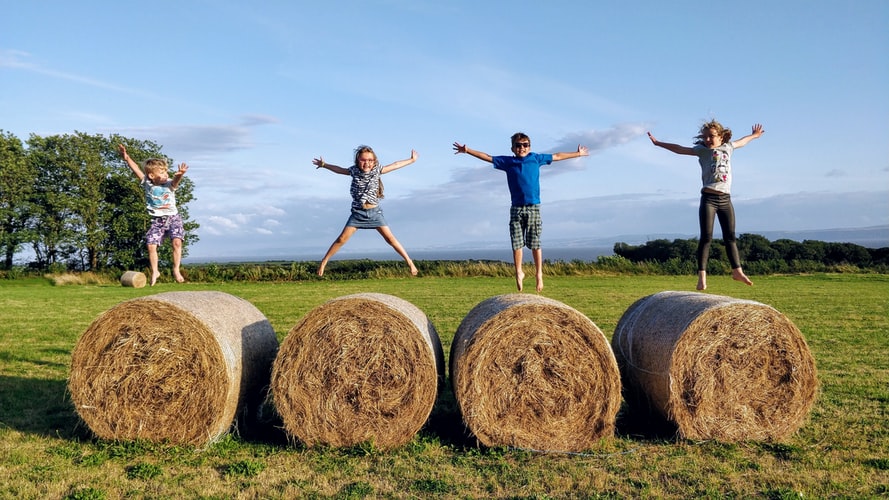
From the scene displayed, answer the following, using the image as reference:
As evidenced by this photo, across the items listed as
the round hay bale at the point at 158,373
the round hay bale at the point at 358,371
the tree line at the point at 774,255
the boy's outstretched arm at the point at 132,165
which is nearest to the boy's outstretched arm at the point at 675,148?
the round hay bale at the point at 358,371

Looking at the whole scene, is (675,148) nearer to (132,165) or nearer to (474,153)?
(474,153)

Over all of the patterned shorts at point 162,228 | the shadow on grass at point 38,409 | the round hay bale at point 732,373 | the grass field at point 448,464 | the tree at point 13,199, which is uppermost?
the tree at point 13,199

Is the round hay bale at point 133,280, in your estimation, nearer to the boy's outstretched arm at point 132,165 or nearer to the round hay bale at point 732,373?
the boy's outstretched arm at point 132,165

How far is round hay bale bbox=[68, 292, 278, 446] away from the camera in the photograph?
6.47 metres

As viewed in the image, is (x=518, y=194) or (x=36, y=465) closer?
(x=36, y=465)

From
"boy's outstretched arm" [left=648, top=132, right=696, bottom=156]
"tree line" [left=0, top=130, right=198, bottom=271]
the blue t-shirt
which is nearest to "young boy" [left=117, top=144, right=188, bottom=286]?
the blue t-shirt

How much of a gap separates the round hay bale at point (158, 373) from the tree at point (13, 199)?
40135 mm

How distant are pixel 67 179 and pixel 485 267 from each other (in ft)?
91.2

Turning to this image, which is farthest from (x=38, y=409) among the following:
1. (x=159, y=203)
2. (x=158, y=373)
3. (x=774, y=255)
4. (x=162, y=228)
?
(x=774, y=255)

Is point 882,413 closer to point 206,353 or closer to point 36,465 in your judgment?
point 206,353

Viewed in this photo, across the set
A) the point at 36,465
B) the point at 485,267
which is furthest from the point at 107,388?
the point at 485,267

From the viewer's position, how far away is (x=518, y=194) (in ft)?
30.7

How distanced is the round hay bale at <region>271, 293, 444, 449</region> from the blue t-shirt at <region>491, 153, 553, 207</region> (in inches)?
140

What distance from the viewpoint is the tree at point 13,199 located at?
1567 inches
